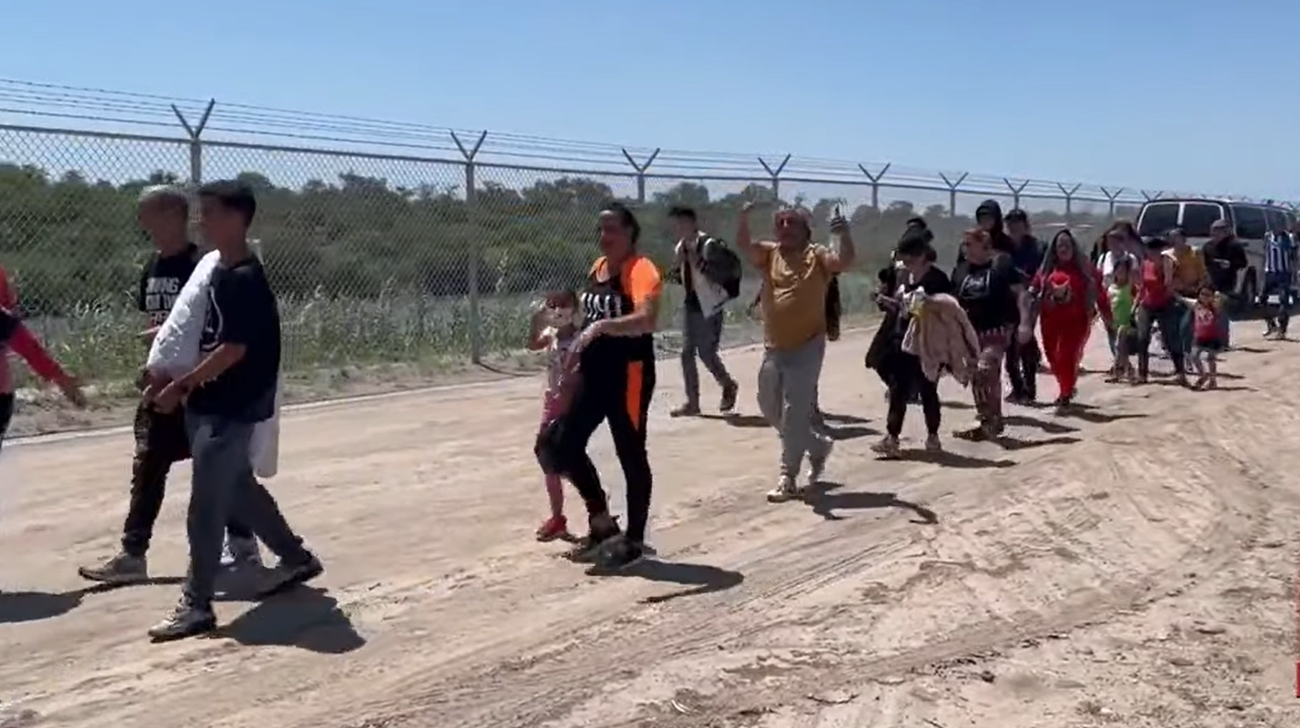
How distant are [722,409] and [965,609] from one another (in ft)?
19.4

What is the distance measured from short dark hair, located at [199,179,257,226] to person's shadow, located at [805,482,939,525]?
371 cm

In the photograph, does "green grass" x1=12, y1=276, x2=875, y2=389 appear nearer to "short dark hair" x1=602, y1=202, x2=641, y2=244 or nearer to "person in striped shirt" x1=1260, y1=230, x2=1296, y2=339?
"short dark hair" x1=602, y1=202, x2=641, y2=244

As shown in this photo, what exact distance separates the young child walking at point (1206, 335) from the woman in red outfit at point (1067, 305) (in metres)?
2.55

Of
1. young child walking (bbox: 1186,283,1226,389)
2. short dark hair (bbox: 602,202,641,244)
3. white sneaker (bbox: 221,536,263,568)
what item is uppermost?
short dark hair (bbox: 602,202,641,244)

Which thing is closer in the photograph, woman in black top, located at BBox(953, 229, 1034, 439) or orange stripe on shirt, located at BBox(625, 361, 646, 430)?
orange stripe on shirt, located at BBox(625, 361, 646, 430)

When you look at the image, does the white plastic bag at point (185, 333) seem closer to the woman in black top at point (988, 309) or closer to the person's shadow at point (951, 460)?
the person's shadow at point (951, 460)

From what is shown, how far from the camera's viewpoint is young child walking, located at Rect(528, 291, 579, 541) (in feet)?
24.0

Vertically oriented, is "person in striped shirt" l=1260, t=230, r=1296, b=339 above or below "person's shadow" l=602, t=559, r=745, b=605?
above

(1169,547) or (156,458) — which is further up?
(156,458)

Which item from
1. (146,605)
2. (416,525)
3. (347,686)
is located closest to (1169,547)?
(416,525)

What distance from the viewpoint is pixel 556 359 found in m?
7.50

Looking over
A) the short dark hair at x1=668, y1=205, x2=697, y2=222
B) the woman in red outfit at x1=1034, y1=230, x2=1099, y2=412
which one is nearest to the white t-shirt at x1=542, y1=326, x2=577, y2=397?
the short dark hair at x1=668, y1=205, x2=697, y2=222

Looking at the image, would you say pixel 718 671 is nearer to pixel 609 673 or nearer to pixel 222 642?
pixel 609 673

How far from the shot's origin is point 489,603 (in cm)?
673
